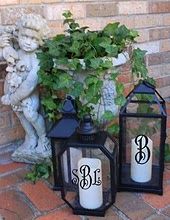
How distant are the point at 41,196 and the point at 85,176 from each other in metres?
0.28

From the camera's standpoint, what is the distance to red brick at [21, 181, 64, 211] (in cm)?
132

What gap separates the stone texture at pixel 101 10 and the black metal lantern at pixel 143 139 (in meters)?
0.73

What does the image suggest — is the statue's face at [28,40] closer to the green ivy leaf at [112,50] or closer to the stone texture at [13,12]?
the stone texture at [13,12]

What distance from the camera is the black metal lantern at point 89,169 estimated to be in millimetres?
1159

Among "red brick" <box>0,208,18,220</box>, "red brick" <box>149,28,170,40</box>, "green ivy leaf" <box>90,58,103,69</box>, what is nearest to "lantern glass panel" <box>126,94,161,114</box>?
"green ivy leaf" <box>90,58,103,69</box>

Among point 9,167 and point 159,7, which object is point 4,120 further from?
point 159,7

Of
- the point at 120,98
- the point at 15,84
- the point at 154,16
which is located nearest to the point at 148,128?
the point at 120,98

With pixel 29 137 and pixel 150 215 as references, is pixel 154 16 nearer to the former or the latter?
pixel 29 137

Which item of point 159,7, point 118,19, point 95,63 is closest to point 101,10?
point 118,19

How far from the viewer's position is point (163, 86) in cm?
240

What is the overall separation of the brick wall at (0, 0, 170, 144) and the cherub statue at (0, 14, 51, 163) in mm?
190

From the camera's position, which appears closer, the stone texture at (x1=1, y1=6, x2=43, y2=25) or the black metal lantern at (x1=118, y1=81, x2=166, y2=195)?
the black metal lantern at (x1=118, y1=81, x2=166, y2=195)

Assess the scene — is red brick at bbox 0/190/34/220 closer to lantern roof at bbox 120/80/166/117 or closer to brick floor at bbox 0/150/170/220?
brick floor at bbox 0/150/170/220

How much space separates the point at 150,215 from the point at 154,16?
1.38 meters
